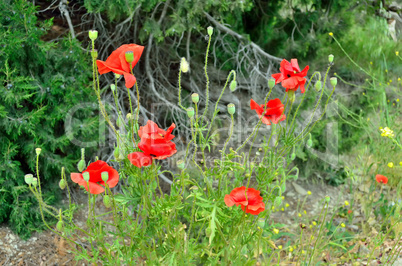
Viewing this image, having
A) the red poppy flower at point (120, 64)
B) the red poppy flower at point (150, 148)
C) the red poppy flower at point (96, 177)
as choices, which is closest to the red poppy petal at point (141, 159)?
the red poppy flower at point (150, 148)

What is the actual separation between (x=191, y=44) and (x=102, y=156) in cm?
120

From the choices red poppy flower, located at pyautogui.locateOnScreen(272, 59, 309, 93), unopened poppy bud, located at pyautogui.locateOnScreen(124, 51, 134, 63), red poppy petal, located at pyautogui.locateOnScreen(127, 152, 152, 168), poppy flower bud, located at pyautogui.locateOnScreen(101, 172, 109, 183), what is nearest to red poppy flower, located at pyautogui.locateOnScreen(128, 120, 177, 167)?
red poppy petal, located at pyautogui.locateOnScreen(127, 152, 152, 168)

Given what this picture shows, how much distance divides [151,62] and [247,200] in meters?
2.11

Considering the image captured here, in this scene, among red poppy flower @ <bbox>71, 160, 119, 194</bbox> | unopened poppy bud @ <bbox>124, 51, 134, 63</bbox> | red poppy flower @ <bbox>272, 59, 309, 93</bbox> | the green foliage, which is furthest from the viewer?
the green foliage

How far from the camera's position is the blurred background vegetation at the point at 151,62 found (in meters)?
2.28

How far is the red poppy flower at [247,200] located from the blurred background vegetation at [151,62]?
1.19 meters

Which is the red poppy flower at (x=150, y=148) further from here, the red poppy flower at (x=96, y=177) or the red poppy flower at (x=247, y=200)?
the red poppy flower at (x=247, y=200)

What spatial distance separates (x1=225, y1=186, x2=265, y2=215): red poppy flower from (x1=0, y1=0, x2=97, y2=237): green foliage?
4.17 ft

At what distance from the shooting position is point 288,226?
2.88 m

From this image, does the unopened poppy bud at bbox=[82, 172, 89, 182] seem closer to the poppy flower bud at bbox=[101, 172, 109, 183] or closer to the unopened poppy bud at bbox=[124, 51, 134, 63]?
the poppy flower bud at bbox=[101, 172, 109, 183]

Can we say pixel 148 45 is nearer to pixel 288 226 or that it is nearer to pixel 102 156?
pixel 102 156

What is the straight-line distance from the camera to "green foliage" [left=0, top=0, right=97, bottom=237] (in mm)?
2230

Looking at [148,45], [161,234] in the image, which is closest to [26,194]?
[161,234]

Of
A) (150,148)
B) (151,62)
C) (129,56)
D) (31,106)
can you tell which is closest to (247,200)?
(150,148)
